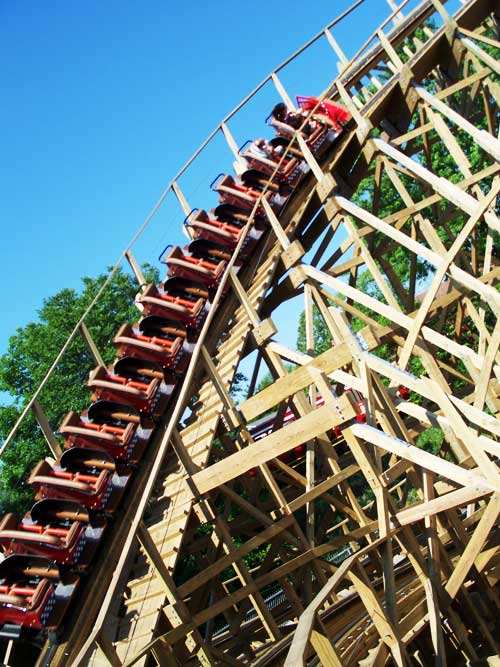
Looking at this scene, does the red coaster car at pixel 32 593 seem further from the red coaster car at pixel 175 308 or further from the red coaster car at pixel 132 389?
the red coaster car at pixel 175 308

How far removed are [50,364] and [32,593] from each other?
14.8m

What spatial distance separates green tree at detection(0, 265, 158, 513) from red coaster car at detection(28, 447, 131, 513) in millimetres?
11461

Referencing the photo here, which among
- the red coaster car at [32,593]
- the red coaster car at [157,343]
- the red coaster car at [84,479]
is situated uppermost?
the red coaster car at [157,343]

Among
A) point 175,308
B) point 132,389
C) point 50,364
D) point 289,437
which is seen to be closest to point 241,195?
point 175,308

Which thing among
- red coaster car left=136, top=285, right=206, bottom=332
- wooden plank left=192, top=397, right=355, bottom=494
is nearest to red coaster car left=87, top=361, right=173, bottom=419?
red coaster car left=136, top=285, right=206, bottom=332

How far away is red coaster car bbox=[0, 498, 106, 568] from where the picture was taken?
19.4ft

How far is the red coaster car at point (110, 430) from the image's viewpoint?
266 inches

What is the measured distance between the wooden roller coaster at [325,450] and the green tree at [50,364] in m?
10.6

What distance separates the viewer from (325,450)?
22.0ft

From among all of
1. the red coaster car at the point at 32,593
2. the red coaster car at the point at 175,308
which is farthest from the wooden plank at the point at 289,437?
the red coaster car at the point at 175,308

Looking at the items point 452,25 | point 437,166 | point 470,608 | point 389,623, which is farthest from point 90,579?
point 437,166

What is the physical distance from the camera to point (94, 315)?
2136 cm

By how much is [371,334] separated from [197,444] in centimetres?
210

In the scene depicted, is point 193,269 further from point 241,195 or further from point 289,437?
point 289,437
